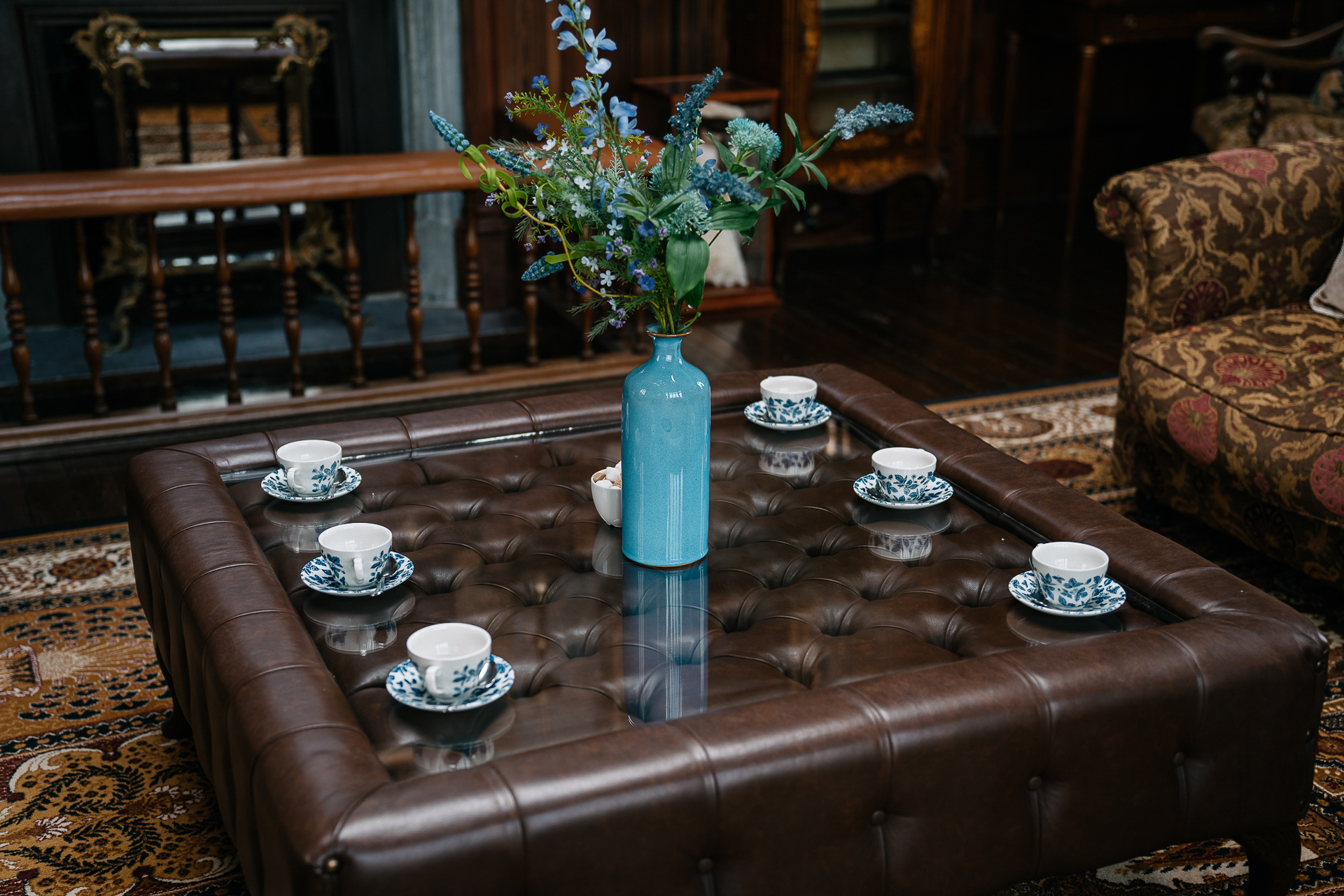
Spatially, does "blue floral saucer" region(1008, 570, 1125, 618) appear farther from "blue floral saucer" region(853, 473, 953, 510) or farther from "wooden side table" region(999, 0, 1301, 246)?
"wooden side table" region(999, 0, 1301, 246)

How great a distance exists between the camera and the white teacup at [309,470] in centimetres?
193

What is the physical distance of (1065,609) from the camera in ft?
5.27

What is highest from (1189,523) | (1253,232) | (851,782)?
(1253,232)

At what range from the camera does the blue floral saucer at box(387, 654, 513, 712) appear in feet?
4.59

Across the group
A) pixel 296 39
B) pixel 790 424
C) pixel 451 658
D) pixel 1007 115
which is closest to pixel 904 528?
pixel 790 424

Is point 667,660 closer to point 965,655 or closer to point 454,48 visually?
point 965,655

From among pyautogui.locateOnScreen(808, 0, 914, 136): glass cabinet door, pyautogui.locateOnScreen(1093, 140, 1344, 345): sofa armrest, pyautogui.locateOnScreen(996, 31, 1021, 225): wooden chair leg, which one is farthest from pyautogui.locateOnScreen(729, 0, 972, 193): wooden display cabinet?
pyautogui.locateOnScreen(1093, 140, 1344, 345): sofa armrest

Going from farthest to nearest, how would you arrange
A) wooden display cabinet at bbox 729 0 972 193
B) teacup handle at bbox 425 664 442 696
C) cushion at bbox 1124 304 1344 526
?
wooden display cabinet at bbox 729 0 972 193 → cushion at bbox 1124 304 1344 526 → teacup handle at bbox 425 664 442 696

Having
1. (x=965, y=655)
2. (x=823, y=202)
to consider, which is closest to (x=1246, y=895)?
(x=965, y=655)

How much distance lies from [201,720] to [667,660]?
63cm

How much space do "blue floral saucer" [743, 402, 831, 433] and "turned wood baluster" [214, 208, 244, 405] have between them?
5.60 feet

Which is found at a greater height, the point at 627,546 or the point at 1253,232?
the point at 1253,232

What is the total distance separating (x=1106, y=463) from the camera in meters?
3.28

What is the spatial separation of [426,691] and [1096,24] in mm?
4689
